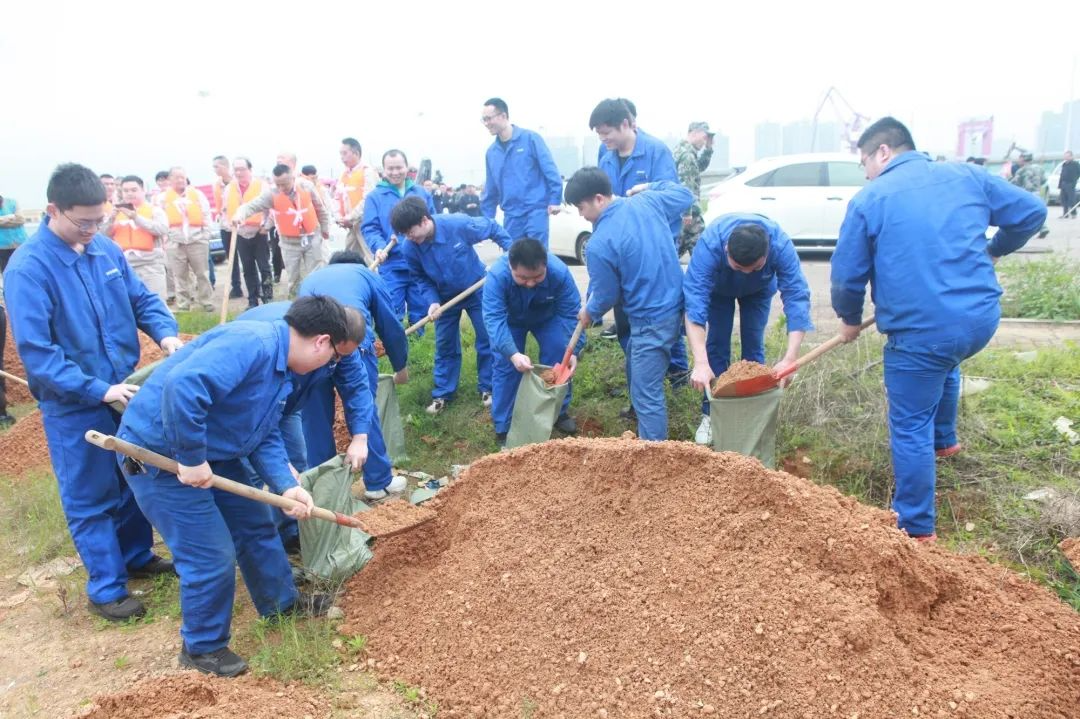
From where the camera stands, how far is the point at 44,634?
3.46 m

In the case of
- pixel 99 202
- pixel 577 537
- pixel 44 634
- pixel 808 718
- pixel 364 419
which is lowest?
pixel 44 634

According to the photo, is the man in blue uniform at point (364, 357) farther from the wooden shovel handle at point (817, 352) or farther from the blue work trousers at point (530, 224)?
the blue work trousers at point (530, 224)

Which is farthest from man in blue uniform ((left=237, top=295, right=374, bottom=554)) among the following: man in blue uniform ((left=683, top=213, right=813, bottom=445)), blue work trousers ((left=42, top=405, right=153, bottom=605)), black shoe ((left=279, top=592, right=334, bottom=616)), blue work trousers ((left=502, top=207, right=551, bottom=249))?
blue work trousers ((left=502, top=207, right=551, bottom=249))

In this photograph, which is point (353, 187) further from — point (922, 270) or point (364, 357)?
point (922, 270)

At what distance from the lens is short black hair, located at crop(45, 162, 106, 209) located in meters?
3.24

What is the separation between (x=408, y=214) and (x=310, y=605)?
285cm

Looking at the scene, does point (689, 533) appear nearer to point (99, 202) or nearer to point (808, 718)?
point (808, 718)

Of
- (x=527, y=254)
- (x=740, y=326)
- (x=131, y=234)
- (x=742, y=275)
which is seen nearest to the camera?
(x=742, y=275)

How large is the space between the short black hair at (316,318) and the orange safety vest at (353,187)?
665 centimetres

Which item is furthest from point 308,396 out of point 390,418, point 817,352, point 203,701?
point 817,352

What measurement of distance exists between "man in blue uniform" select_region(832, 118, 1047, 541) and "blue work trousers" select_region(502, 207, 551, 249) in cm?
369

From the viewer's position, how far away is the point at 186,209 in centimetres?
941

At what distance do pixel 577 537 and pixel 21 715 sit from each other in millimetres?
2264

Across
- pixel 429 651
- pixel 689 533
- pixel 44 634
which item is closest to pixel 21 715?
pixel 44 634
